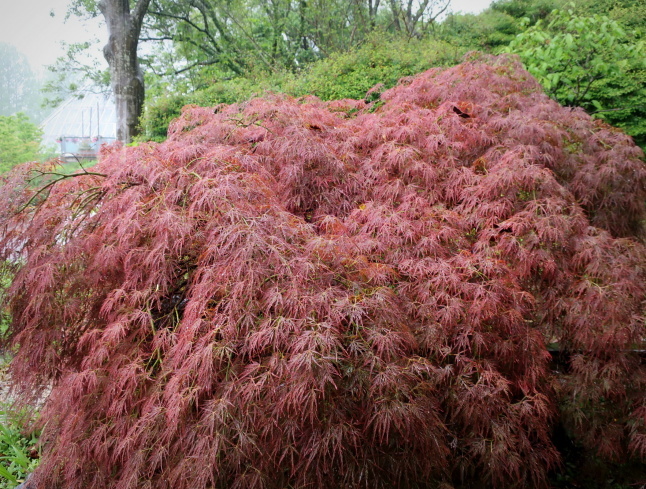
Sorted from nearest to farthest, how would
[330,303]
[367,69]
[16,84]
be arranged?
[330,303], [367,69], [16,84]

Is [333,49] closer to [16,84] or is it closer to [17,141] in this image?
[17,141]

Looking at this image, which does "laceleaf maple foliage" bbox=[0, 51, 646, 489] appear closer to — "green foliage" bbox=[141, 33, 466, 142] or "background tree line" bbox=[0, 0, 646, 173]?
"background tree line" bbox=[0, 0, 646, 173]

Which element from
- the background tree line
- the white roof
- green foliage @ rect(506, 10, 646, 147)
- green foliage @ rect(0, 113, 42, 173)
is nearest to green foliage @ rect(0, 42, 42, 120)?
the background tree line

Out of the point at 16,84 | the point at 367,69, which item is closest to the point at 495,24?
the point at 367,69

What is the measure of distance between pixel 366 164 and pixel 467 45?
21.3 ft

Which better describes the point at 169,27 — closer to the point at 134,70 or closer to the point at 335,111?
the point at 134,70

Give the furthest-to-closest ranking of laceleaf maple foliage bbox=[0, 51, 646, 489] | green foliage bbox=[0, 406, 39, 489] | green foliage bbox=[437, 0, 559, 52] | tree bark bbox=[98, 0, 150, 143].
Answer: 1. green foliage bbox=[437, 0, 559, 52]
2. tree bark bbox=[98, 0, 150, 143]
3. green foliage bbox=[0, 406, 39, 489]
4. laceleaf maple foliage bbox=[0, 51, 646, 489]

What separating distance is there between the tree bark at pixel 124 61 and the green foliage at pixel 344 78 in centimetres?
25

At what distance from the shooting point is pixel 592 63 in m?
4.93

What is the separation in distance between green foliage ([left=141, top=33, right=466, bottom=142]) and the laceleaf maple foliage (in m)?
3.40

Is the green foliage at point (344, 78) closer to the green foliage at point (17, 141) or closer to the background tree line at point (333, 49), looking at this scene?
the background tree line at point (333, 49)

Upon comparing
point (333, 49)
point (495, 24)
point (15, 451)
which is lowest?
point (15, 451)

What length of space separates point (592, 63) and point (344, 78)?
301cm

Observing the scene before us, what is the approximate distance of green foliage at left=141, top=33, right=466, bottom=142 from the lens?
6.44 m
